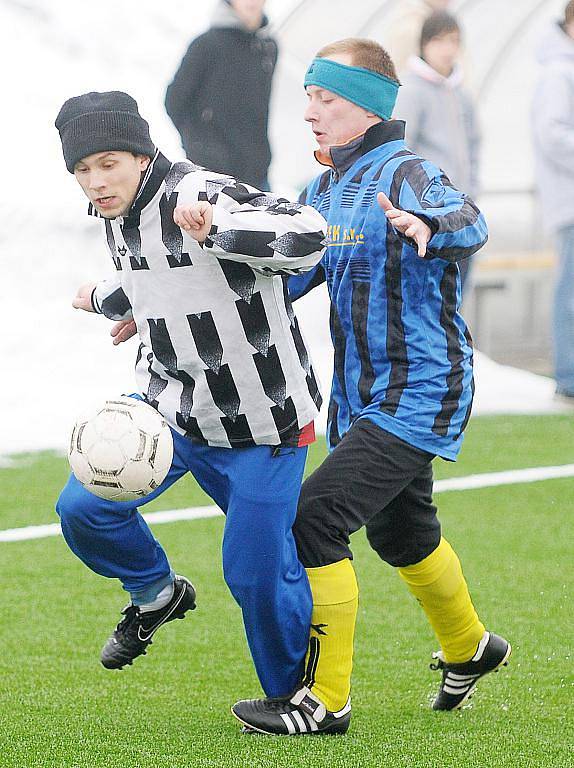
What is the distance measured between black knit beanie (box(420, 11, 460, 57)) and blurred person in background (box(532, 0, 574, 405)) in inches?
37.3

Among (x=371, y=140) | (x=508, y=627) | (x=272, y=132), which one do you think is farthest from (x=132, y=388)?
(x=371, y=140)

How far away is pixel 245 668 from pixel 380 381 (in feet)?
3.73

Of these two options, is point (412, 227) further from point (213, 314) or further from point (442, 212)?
point (213, 314)

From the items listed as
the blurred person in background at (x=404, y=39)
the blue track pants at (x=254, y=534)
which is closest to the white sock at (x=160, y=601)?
the blue track pants at (x=254, y=534)

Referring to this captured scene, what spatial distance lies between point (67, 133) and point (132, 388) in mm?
6029

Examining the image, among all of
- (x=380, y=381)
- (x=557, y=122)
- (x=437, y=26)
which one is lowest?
(x=557, y=122)

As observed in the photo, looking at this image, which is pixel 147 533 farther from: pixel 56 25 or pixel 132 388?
pixel 56 25

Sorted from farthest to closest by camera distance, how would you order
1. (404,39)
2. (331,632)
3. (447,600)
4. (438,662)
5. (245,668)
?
1. (404,39)
2. (245,668)
3. (438,662)
4. (447,600)
5. (331,632)

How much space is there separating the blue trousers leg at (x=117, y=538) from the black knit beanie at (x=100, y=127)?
0.84 meters

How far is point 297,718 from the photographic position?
3.69 meters

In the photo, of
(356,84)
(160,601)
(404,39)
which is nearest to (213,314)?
(356,84)

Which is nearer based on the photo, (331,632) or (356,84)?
(331,632)

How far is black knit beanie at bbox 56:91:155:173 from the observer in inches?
140

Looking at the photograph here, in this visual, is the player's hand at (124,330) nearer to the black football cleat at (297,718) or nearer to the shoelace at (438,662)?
the black football cleat at (297,718)
